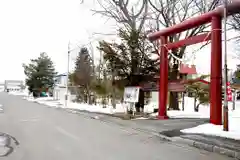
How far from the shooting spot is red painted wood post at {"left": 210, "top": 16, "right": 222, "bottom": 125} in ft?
46.6

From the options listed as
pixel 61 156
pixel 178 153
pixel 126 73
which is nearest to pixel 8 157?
pixel 61 156

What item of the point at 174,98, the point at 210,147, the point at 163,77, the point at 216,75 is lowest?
the point at 210,147

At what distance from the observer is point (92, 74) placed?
45.6 metres

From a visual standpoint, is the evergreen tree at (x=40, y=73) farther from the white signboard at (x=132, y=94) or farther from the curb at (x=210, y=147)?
the curb at (x=210, y=147)

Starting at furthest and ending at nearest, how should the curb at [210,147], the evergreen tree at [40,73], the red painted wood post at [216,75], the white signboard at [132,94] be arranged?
the evergreen tree at [40,73] → the white signboard at [132,94] → the red painted wood post at [216,75] → the curb at [210,147]

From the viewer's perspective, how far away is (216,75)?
14.3 metres

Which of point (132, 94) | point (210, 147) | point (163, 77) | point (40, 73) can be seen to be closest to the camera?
point (210, 147)

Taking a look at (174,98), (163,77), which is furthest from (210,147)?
(174,98)

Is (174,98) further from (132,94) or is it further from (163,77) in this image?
(163,77)

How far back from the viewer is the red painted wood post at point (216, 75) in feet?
46.6

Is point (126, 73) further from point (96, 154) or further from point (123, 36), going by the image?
point (96, 154)

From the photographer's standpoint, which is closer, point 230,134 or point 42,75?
point 230,134

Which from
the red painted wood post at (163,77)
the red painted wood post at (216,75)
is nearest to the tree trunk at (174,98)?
the red painted wood post at (163,77)

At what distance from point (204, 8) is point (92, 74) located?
21940 millimetres
